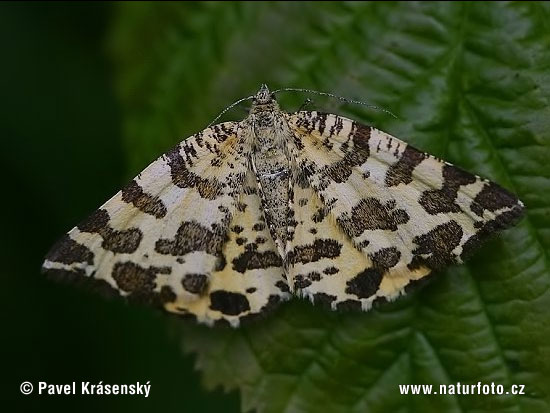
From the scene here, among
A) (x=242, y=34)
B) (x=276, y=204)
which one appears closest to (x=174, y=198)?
(x=276, y=204)

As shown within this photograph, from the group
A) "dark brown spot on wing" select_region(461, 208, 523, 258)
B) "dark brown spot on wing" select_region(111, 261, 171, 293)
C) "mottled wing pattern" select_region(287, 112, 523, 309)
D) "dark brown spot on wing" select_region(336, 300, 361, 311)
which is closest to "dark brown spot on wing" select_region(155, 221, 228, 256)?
"dark brown spot on wing" select_region(111, 261, 171, 293)

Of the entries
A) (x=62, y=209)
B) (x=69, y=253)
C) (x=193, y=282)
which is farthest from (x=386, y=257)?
(x=62, y=209)

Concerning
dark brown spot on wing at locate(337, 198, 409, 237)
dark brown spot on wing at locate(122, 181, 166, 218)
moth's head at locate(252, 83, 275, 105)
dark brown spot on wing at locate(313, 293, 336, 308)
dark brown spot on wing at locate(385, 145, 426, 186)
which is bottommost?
dark brown spot on wing at locate(313, 293, 336, 308)

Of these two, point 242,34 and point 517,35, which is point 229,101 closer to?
point 242,34

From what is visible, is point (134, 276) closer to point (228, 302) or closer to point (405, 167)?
point (228, 302)

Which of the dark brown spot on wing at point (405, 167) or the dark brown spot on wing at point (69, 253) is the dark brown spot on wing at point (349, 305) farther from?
the dark brown spot on wing at point (69, 253)

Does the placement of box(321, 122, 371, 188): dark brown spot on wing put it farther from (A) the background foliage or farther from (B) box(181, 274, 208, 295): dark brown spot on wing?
(B) box(181, 274, 208, 295): dark brown spot on wing
